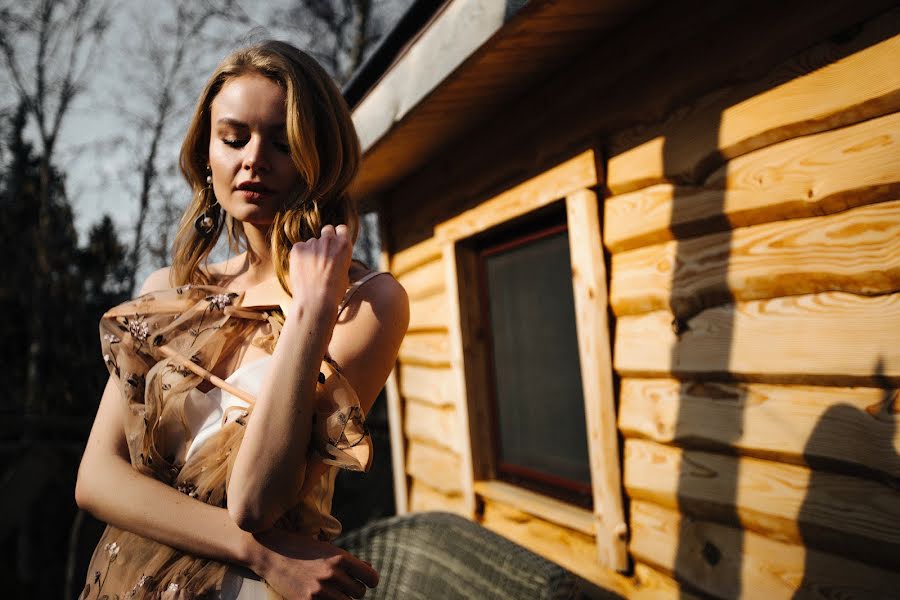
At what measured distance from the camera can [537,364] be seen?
3367 mm

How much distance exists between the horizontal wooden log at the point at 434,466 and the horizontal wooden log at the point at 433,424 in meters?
0.06

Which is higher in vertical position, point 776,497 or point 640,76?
point 640,76

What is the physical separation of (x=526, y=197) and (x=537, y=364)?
842 millimetres

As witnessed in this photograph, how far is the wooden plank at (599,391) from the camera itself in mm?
2619

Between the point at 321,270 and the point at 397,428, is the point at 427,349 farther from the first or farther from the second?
the point at 321,270

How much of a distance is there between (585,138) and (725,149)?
0.76 metres

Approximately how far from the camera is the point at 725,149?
2.11 m

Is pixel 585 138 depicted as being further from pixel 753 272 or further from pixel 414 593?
pixel 414 593

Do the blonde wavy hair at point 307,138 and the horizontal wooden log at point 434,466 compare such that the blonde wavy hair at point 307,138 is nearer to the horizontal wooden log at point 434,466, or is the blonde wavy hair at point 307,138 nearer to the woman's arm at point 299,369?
the woman's arm at point 299,369

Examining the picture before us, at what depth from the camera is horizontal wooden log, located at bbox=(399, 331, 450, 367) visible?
426cm

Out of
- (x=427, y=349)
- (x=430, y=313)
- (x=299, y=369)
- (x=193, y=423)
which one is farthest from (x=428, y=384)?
(x=299, y=369)

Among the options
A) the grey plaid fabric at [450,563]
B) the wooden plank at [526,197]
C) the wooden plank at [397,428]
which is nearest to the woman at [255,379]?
the grey plaid fabric at [450,563]

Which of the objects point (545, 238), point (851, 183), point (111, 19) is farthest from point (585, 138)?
point (111, 19)

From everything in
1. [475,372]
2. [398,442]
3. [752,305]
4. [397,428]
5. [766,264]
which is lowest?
[398,442]
